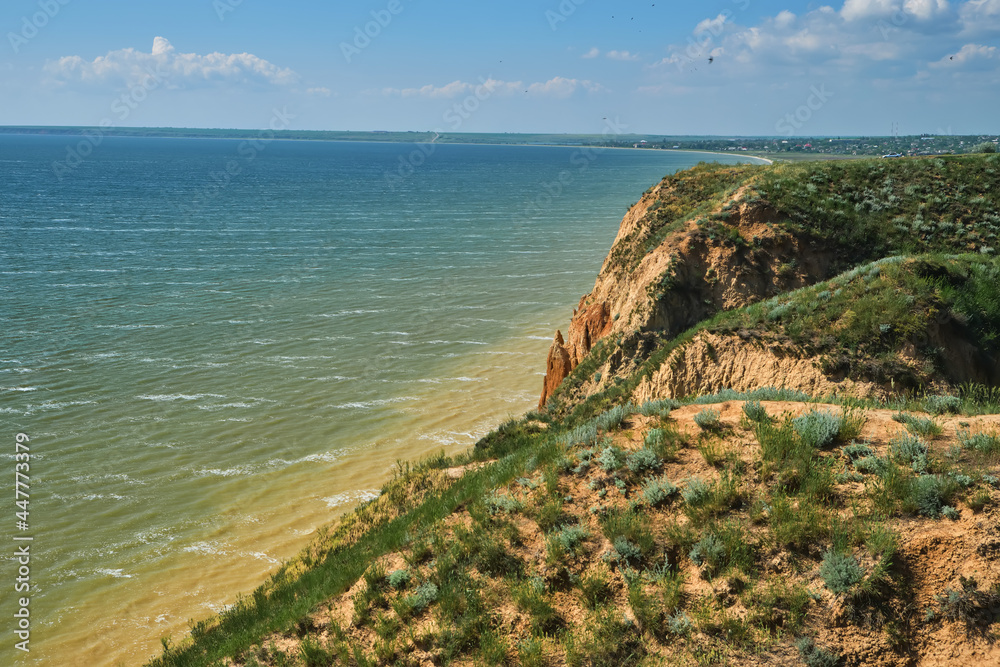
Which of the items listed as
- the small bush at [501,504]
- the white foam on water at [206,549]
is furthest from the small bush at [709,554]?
the white foam on water at [206,549]

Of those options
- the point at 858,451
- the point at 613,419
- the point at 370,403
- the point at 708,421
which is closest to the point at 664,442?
the point at 708,421

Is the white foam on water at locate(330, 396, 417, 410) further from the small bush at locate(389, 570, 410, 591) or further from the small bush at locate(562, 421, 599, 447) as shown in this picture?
the small bush at locate(389, 570, 410, 591)

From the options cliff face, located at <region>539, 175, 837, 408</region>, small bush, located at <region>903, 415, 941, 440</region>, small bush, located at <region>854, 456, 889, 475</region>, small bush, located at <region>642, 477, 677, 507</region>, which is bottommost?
small bush, located at <region>642, 477, 677, 507</region>

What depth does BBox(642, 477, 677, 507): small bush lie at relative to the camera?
8414 millimetres

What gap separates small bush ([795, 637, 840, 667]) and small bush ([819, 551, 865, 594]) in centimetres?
66

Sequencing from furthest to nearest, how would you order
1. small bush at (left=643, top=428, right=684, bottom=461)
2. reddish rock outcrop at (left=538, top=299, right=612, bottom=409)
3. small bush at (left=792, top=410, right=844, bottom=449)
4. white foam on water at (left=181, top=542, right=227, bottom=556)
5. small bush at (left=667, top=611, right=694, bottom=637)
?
reddish rock outcrop at (left=538, top=299, right=612, bottom=409), white foam on water at (left=181, top=542, right=227, bottom=556), small bush at (left=643, top=428, right=684, bottom=461), small bush at (left=792, top=410, right=844, bottom=449), small bush at (left=667, top=611, right=694, bottom=637)

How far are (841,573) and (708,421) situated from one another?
2.87 metres

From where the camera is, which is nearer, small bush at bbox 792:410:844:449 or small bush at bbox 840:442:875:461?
small bush at bbox 840:442:875:461

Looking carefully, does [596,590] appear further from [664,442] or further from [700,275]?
[700,275]

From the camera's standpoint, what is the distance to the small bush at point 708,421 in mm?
9384

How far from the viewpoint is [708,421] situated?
9.41 m

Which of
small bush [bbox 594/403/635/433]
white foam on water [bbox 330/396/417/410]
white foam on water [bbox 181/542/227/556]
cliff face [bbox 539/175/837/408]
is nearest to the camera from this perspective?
small bush [bbox 594/403/635/433]

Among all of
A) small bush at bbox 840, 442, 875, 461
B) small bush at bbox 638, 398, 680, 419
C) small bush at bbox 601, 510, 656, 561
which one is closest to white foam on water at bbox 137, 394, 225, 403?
small bush at bbox 638, 398, 680, 419

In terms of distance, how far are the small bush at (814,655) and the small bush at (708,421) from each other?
327 cm
